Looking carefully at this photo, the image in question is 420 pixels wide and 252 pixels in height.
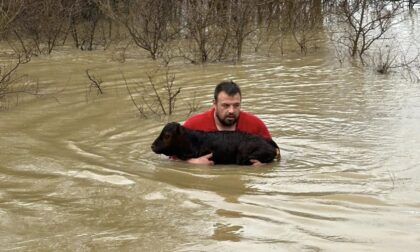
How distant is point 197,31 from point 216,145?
9903 millimetres

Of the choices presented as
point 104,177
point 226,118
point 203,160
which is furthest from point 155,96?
point 104,177

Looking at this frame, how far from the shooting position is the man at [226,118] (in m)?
7.78

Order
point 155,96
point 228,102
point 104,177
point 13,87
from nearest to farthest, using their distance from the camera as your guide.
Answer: point 104,177 → point 228,102 → point 155,96 → point 13,87

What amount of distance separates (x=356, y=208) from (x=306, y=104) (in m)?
6.01

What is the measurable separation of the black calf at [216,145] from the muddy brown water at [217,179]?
165 millimetres

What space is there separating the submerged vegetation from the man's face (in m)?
5.97

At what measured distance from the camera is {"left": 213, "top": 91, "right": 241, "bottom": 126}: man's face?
778 cm

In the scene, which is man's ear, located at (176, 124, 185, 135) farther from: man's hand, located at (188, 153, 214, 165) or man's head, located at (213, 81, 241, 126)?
man's head, located at (213, 81, 241, 126)

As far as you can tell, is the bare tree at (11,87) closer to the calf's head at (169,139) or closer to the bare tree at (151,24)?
the bare tree at (151,24)

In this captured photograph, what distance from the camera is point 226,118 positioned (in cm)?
794

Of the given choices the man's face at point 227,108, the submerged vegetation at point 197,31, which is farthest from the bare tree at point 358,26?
the man's face at point 227,108

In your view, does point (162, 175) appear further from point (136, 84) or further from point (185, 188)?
point (136, 84)

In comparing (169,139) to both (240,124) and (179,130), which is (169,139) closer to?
(179,130)

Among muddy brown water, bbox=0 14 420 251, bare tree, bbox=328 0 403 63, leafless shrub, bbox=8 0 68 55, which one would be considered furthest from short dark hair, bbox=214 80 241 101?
leafless shrub, bbox=8 0 68 55
